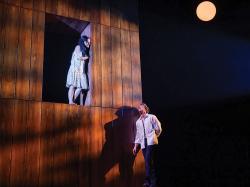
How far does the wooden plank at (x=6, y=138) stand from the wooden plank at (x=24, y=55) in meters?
0.28

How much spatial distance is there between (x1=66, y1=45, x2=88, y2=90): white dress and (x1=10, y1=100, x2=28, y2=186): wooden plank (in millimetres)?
1146

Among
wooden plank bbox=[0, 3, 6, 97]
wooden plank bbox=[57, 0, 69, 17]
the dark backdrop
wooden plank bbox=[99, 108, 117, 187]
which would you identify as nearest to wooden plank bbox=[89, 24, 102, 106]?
wooden plank bbox=[99, 108, 117, 187]

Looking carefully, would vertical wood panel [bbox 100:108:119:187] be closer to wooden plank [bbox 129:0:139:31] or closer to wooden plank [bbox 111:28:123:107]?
wooden plank [bbox 111:28:123:107]

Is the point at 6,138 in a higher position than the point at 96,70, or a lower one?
lower

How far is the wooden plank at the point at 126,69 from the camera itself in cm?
711

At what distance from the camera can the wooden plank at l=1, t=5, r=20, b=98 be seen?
19.3 ft

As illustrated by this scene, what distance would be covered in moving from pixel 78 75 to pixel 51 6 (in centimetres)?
139

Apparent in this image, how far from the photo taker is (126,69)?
7266 mm

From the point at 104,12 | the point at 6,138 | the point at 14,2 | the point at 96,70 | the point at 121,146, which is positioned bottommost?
the point at 121,146

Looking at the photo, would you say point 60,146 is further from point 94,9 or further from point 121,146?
point 94,9

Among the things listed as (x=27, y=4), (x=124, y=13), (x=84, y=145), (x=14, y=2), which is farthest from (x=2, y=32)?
(x=124, y=13)

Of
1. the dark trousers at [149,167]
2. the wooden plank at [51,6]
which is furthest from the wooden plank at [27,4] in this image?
the dark trousers at [149,167]

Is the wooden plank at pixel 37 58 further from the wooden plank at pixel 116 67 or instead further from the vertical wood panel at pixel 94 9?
the wooden plank at pixel 116 67

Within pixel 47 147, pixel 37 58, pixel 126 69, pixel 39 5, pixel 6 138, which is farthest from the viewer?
pixel 126 69
